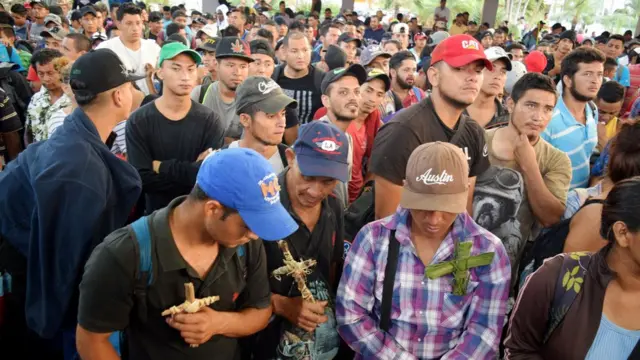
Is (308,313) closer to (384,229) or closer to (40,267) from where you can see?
(384,229)

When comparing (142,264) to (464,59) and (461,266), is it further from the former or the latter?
(464,59)

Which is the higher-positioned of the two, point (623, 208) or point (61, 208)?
point (623, 208)

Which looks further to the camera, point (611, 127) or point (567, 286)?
point (611, 127)

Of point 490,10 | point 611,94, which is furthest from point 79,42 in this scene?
point 490,10

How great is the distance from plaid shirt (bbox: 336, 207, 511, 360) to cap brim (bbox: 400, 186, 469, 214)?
16 centimetres

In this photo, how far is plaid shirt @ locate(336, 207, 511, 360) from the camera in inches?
91.2

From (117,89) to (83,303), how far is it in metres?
1.35

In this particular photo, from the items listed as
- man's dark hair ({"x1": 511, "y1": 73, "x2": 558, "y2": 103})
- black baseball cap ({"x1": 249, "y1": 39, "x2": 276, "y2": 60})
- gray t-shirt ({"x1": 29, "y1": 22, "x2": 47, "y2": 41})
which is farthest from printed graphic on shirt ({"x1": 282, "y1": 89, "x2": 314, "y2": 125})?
gray t-shirt ({"x1": 29, "y1": 22, "x2": 47, "y2": 41})

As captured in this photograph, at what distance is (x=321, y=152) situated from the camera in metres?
2.62

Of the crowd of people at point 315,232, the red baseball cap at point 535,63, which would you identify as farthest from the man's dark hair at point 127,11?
the red baseball cap at point 535,63

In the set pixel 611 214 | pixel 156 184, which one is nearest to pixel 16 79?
pixel 156 184

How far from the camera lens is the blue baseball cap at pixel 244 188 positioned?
179cm

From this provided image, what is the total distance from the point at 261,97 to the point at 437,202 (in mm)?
1730

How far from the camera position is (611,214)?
1913 millimetres
